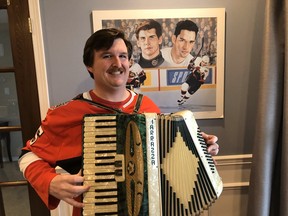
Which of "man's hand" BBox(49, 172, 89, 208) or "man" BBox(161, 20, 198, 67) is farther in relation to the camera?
"man" BBox(161, 20, 198, 67)

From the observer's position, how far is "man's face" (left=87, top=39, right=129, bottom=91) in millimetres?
898

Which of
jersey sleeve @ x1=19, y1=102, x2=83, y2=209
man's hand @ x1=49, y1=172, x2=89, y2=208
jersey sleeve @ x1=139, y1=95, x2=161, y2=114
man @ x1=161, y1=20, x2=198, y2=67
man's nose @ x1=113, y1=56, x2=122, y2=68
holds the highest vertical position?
man @ x1=161, y1=20, x2=198, y2=67

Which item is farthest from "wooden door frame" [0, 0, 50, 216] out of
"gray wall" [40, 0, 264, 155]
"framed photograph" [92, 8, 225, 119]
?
"framed photograph" [92, 8, 225, 119]

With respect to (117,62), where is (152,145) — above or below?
below

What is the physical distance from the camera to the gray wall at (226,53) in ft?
4.23

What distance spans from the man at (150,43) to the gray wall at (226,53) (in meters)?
0.11

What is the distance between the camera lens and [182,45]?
136 centimetres

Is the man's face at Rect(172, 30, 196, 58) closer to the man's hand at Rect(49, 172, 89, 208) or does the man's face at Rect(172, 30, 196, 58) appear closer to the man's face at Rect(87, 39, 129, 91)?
the man's face at Rect(87, 39, 129, 91)

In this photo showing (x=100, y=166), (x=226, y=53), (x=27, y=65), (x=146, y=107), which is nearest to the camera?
(x=100, y=166)

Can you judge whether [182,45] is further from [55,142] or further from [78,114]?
[55,142]

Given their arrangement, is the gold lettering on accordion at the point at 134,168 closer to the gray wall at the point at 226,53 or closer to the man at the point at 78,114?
the man at the point at 78,114

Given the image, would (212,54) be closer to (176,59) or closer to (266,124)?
(176,59)

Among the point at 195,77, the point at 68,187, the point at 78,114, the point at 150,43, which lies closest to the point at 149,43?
the point at 150,43

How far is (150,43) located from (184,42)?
0.19 metres
